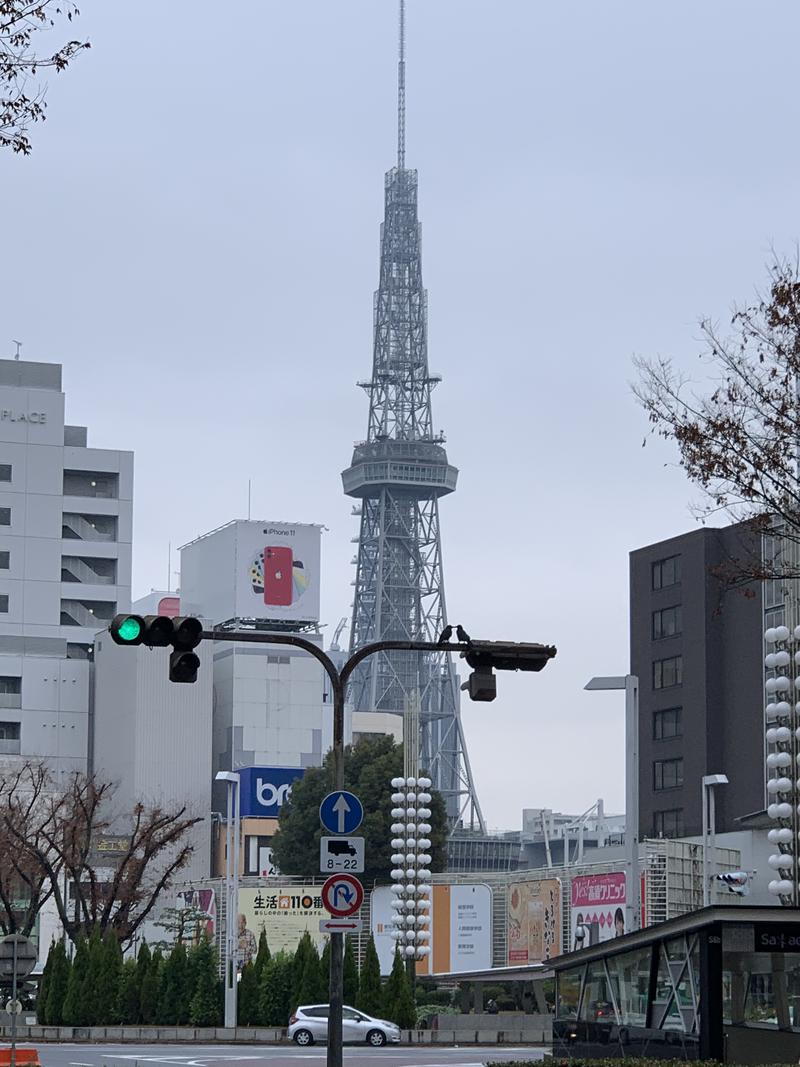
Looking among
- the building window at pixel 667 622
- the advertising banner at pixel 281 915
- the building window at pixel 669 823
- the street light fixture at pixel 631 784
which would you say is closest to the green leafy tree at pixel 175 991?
the street light fixture at pixel 631 784

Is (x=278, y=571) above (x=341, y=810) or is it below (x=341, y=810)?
above

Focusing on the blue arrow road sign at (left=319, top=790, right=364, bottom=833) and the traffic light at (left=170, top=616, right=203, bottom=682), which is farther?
the blue arrow road sign at (left=319, top=790, right=364, bottom=833)

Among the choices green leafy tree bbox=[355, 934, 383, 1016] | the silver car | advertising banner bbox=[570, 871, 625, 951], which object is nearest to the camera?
the silver car

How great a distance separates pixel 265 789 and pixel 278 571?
19074 mm

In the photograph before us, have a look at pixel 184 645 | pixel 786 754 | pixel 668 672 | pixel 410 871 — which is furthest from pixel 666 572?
pixel 184 645

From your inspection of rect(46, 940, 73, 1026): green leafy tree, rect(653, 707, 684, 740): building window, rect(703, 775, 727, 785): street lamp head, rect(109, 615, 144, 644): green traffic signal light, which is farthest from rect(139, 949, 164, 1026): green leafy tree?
rect(109, 615, 144, 644): green traffic signal light

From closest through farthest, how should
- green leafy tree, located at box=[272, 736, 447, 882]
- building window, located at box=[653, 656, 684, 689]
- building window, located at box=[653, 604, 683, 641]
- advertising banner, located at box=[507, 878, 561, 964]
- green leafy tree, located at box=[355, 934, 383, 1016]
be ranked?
1. green leafy tree, located at box=[355, 934, 383, 1016]
2. advertising banner, located at box=[507, 878, 561, 964]
3. building window, located at box=[653, 656, 684, 689]
4. building window, located at box=[653, 604, 683, 641]
5. green leafy tree, located at box=[272, 736, 447, 882]

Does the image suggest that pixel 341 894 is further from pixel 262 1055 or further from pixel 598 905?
pixel 598 905

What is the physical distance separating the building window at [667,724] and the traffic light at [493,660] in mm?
69508

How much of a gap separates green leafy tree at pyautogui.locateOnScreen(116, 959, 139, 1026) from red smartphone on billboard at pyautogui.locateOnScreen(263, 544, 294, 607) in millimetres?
72007

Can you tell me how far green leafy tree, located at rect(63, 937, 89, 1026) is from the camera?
195ft

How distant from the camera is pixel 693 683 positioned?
3575 inches

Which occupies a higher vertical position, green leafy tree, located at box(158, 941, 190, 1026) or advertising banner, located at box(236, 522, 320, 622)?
advertising banner, located at box(236, 522, 320, 622)

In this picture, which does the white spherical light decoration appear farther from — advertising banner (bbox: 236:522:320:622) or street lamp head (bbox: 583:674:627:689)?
advertising banner (bbox: 236:522:320:622)
